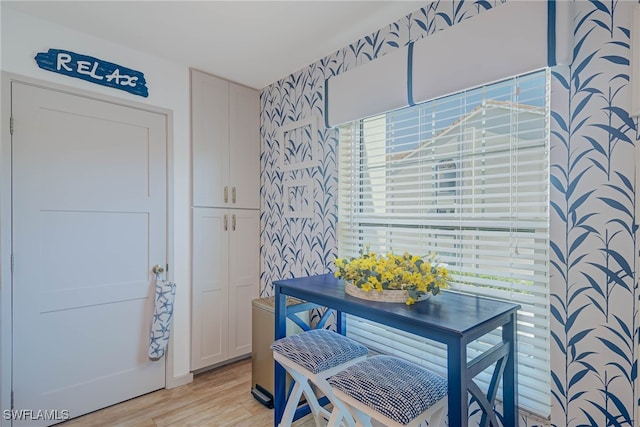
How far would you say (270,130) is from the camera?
285 cm

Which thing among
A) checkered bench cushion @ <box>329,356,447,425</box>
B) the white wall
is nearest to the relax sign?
the white wall

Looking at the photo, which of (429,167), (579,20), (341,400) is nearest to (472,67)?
(579,20)

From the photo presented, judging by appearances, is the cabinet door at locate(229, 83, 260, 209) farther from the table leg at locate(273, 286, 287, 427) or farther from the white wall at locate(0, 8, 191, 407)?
the table leg at locate(273, 286, 287, 427)

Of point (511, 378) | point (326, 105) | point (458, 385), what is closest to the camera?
point (458, 385)

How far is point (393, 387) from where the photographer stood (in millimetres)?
1260

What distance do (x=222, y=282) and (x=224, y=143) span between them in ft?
3.79

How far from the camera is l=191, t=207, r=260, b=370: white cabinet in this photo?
255 cm

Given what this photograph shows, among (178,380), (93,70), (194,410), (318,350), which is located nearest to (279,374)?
(318,350)

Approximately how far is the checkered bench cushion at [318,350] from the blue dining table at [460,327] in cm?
23

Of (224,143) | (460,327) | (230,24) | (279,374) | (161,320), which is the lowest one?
(279,374)

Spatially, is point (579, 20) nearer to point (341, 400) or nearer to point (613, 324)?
point (613, 324)

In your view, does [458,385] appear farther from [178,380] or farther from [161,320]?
[178,380]

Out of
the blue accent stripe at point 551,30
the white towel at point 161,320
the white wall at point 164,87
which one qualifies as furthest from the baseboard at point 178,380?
the blue accent stripe at point 551,30

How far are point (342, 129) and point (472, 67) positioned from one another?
0.94 metres
